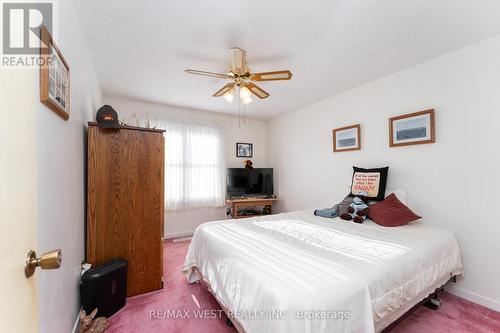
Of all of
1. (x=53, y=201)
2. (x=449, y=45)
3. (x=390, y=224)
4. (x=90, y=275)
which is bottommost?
(x=90, y=275)

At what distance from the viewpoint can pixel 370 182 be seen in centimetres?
288

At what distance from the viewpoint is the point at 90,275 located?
1773 mm

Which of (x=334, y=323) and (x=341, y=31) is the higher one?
(x=341, y=31)

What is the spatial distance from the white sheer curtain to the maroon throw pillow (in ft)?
9.10

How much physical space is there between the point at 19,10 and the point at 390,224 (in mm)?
3007

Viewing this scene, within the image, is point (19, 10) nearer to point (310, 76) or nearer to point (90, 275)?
point (90, 275)

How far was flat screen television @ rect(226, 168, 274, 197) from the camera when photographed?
4.45 m

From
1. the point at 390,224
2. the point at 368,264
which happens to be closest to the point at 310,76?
the point at 390,224

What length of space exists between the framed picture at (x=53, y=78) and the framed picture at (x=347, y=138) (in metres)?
3.26

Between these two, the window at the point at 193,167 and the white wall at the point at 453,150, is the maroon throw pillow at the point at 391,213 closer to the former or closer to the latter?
the white wall at the point at 453,150

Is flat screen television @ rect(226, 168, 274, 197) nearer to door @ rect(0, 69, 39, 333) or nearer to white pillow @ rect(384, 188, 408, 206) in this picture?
white pillow @ rect(384, 188, 408, 206)

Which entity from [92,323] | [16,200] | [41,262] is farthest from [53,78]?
[92,323]

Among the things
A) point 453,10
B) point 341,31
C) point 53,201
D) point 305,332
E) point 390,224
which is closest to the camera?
point 305,332

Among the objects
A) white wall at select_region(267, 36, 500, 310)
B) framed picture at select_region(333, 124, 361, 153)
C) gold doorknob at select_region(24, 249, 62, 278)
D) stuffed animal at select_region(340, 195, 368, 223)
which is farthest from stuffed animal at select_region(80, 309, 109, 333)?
framed picture at select_region(333, 124, 361, 153)
